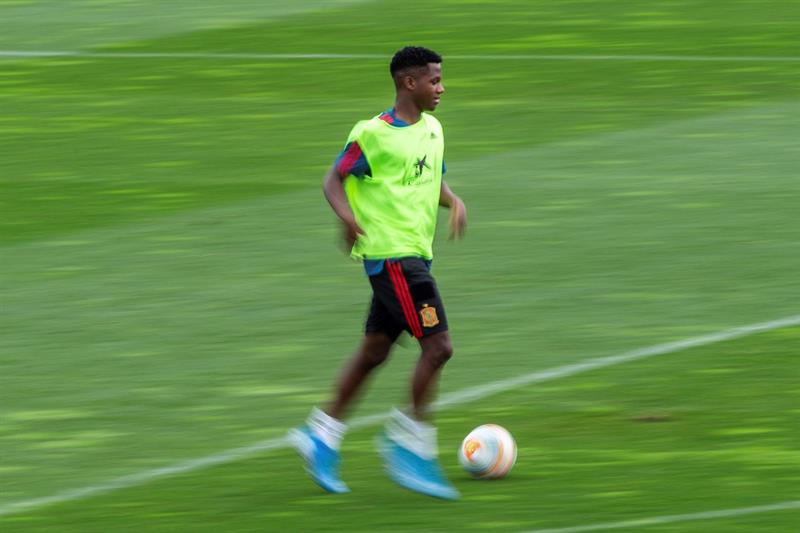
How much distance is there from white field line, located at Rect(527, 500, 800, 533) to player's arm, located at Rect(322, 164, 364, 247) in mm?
1426

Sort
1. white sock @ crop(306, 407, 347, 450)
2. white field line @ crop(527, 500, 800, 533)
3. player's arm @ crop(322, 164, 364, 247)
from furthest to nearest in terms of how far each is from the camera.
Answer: white sock @ crop(306, 407, 347, 450) → player's arm @ crop(322, 164, 364, 247) → white field line @ crop(527, 500, 800, 533)

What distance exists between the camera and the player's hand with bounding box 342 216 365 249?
7758 millimetres

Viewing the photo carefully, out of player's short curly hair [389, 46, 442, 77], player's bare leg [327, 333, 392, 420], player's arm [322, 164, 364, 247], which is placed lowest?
player's bare leg [327, 333, 392, 420]

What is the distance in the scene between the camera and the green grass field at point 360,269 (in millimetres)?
8180

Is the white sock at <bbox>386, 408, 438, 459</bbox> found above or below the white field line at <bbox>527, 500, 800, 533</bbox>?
above

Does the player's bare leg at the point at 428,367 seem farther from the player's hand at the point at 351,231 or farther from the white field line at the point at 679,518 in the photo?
the white field line at the point at 679,518

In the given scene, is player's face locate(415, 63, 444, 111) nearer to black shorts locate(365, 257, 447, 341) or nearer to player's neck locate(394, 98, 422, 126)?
player's neck locate(394, 98, 422, 126)

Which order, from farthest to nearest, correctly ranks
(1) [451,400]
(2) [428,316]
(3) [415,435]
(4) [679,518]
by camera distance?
1. (1) [451,400]
2. (3) [415,435]
3. (2) [428,316]
4. (4) [679,518]

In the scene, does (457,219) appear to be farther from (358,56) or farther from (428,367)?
(358,56)

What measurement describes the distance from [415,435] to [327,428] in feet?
1.26

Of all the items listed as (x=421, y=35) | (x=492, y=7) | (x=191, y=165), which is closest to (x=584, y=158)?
(x=191, y=165)

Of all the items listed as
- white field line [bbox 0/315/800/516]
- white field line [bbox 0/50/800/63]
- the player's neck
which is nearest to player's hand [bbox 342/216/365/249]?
the player's neck

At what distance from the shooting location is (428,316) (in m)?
7.77

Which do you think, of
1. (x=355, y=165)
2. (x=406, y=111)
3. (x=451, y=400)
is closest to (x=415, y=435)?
(x=355, y=165)
